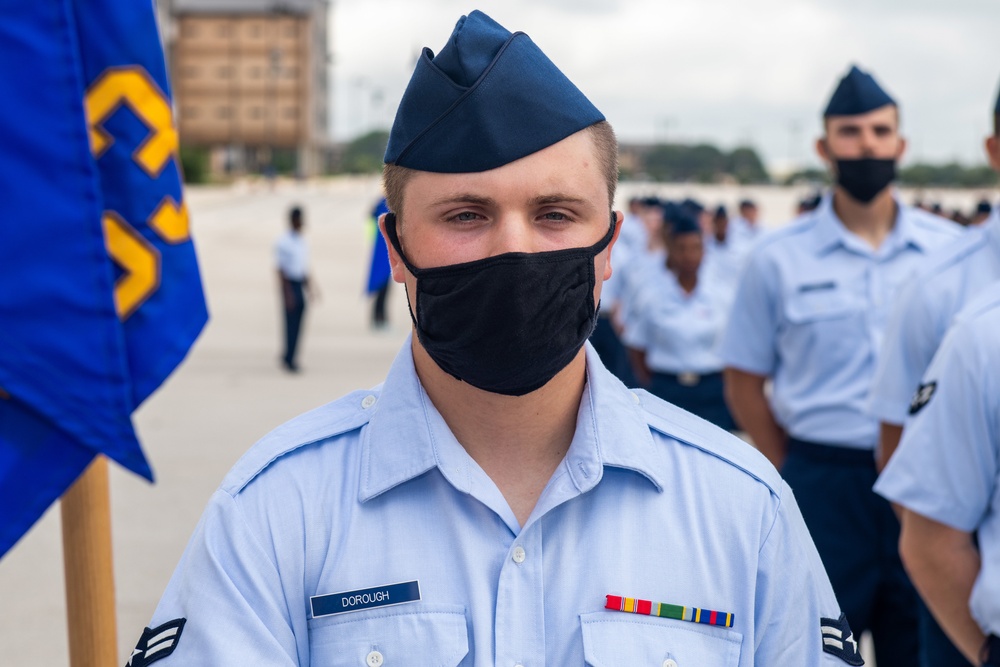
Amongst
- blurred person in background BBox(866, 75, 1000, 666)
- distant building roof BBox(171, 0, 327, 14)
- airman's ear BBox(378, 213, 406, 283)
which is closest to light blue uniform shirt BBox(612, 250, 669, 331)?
blurred person in background BBox(866, 75, 1000, 666)

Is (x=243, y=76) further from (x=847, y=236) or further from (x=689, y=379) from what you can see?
(x=847, y=236)

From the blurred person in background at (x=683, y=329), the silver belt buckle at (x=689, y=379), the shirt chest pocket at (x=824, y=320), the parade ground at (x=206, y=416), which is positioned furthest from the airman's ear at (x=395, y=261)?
the silver belt buckle at (x=689, y=379)

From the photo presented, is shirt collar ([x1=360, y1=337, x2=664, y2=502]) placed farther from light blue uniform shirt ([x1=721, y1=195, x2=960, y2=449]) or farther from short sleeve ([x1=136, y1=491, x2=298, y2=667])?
light blue uniform shirt ([x1=721, y1=195, x2=960, y2=449])

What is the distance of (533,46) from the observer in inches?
70.9

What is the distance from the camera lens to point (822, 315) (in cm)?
465

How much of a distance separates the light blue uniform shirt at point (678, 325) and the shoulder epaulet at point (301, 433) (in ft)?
19.9

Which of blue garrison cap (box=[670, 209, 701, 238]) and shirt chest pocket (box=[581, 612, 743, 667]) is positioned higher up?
blue garrison cap (box=[670, 209, 701, 238])

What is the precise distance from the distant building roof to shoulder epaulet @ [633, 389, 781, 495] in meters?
109

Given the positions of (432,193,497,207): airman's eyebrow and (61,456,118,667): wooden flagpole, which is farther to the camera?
(61,456,118,667): wooden flagpole

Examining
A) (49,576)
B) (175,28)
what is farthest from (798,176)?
(49,576)

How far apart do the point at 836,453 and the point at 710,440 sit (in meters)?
2.71

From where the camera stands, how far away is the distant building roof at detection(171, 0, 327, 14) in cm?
10662

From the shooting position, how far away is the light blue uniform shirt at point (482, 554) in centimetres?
168

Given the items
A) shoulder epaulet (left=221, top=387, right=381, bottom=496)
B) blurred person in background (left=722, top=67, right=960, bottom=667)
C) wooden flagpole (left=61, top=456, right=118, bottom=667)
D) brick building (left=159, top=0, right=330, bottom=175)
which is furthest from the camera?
brick building (left=159, top=0, right=330, bottom=175)
